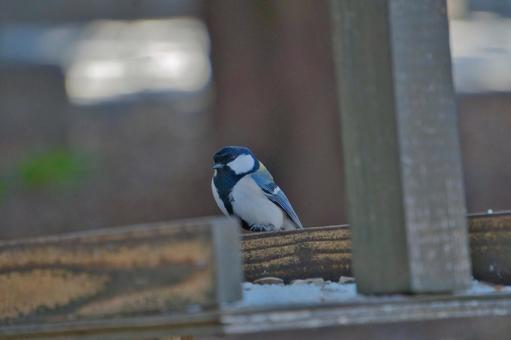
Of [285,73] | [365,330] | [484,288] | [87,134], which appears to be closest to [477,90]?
[285,73]

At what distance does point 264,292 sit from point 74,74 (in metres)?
5.89

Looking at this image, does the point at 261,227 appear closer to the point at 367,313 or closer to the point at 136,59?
the point at 136,59

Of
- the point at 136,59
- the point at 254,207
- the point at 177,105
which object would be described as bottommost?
the point at 254,207

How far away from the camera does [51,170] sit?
7203 millimetres

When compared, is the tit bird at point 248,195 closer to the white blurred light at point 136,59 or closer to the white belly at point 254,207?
the white belly at point 254,207

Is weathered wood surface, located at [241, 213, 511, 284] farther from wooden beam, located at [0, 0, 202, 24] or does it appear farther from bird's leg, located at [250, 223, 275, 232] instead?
wooden beam, located at [0, 0, 202, 24]

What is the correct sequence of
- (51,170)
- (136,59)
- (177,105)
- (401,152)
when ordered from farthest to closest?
(136,59) < (177,105) < (51,170) < (401,152)

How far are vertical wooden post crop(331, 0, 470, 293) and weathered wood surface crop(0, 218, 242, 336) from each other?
287 mm

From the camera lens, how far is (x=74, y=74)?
795cm

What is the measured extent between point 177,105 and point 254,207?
248cm

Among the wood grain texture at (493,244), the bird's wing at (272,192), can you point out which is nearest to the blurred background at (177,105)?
the bird's wing at (272,192)

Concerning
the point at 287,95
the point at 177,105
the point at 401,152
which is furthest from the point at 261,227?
the point at 401,152

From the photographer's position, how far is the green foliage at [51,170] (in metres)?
7.12

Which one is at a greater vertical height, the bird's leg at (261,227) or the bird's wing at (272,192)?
the bird's wing at (272,192)
